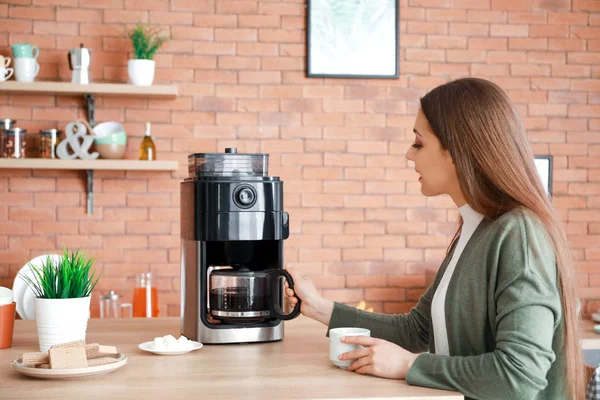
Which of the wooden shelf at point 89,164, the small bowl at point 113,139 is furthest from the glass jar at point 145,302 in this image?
the small bowl at point 113,139

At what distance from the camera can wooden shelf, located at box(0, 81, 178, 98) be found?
358 centimetres

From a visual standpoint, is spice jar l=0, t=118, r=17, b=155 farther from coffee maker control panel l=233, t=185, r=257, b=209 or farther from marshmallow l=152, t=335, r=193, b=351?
marshmallow l=152, t=335, r=193, b=351

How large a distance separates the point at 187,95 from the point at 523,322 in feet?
9.17

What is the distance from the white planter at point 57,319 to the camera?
1662 millimetres

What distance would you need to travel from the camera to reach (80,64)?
3.66m

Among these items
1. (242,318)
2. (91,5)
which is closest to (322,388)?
(242,318)

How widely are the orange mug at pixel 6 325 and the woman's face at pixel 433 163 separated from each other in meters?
1.00

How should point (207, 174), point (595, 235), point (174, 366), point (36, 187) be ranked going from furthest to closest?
point (595, 235)
point (36, 187)
point (207, 174)
point (174, 366)

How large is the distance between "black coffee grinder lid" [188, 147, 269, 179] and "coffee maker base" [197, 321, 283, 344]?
15.6 inches

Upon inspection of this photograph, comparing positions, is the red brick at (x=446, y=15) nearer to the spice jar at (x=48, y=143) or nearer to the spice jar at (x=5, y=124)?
the spice jar at (x=48, y=143)

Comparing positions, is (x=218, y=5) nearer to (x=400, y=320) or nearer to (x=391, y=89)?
(x=391, y=89)

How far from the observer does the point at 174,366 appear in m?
1.59

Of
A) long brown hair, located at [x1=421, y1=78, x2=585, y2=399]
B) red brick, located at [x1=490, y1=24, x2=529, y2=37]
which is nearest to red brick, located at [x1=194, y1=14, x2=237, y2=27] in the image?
red brick, located at [x1=490, y1=24, x2=529, y2=37]

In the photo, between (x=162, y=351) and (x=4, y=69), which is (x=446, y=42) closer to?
(x=4, y=69)
